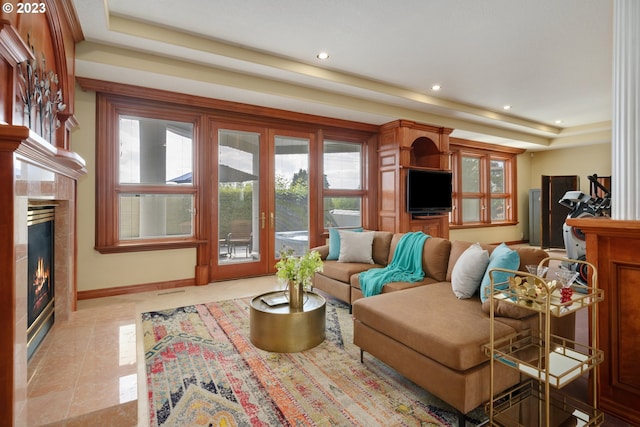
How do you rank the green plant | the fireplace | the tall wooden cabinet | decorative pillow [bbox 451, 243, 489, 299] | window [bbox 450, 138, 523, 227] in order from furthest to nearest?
window [bbox 450, 138, 523, 227] → the tall wooden cabinet → the green plant → decorative pillow [bbox 451, 243, 489, 299] → the fireplace

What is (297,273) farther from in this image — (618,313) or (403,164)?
(403,164)

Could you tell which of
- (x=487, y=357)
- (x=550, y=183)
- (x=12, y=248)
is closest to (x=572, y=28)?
(x=487, y=357)

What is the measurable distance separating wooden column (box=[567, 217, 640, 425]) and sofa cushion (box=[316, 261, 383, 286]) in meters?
2.02

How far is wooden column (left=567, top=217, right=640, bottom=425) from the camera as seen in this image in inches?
64.2

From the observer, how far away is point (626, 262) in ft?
5.42

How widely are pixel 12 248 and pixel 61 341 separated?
4.06 feet

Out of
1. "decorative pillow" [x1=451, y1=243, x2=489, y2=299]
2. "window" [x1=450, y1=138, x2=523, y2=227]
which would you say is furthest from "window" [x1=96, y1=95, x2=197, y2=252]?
"window" [x1=450, y1=138, x2=523, y2=227]

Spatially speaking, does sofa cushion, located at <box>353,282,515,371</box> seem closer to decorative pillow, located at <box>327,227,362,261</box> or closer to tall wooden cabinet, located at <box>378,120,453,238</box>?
decorative pillow, located at <box>327,227,362,261</box>

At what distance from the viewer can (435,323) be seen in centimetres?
187

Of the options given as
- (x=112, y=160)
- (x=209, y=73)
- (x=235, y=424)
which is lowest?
(x=235, y=424)

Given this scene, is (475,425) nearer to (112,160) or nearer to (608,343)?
(608,343)

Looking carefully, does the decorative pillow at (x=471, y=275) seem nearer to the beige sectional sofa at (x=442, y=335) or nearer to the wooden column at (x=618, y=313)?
the beige sectional sofa at (x=442, y=335)

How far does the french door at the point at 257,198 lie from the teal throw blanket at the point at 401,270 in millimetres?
2168

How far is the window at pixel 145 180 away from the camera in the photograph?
12.7 ft
